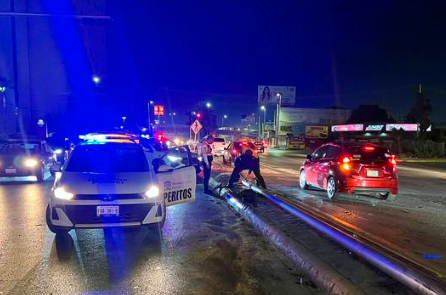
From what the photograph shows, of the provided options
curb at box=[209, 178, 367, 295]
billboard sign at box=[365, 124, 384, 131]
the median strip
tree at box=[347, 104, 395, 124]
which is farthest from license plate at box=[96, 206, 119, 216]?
tree at box=[347, 104, 395, 124]

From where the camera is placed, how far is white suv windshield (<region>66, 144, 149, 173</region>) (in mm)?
7664

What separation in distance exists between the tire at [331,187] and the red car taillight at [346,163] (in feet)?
1.42

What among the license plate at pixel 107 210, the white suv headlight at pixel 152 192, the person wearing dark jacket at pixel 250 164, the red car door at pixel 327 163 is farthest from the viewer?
the person wearing dark jacket at pixel 250 164

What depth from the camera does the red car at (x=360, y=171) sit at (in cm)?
1152

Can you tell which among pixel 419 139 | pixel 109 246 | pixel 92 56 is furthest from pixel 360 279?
pixel 92 56

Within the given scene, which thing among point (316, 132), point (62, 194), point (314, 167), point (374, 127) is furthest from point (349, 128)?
point (62, 194)

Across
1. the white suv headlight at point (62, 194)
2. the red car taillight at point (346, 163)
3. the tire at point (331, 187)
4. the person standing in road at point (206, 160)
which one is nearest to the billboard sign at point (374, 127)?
the person standing in road at point (206, 160)

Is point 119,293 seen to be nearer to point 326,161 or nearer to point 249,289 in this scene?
point 249,289

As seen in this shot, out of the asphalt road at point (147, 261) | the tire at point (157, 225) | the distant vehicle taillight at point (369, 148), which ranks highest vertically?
the distant vehicle taillight at point (369, 148)

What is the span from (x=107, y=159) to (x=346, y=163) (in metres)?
6.56

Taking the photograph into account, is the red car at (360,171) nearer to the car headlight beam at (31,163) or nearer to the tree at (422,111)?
the car headlight beam at (31,163)

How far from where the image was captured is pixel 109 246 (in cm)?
684

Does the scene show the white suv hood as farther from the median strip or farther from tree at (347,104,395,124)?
tree at (347,104,395,124)

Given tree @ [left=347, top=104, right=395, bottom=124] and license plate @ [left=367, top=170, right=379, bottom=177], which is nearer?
license plate @ [left=367, top=170, right=379, bottom=177]
